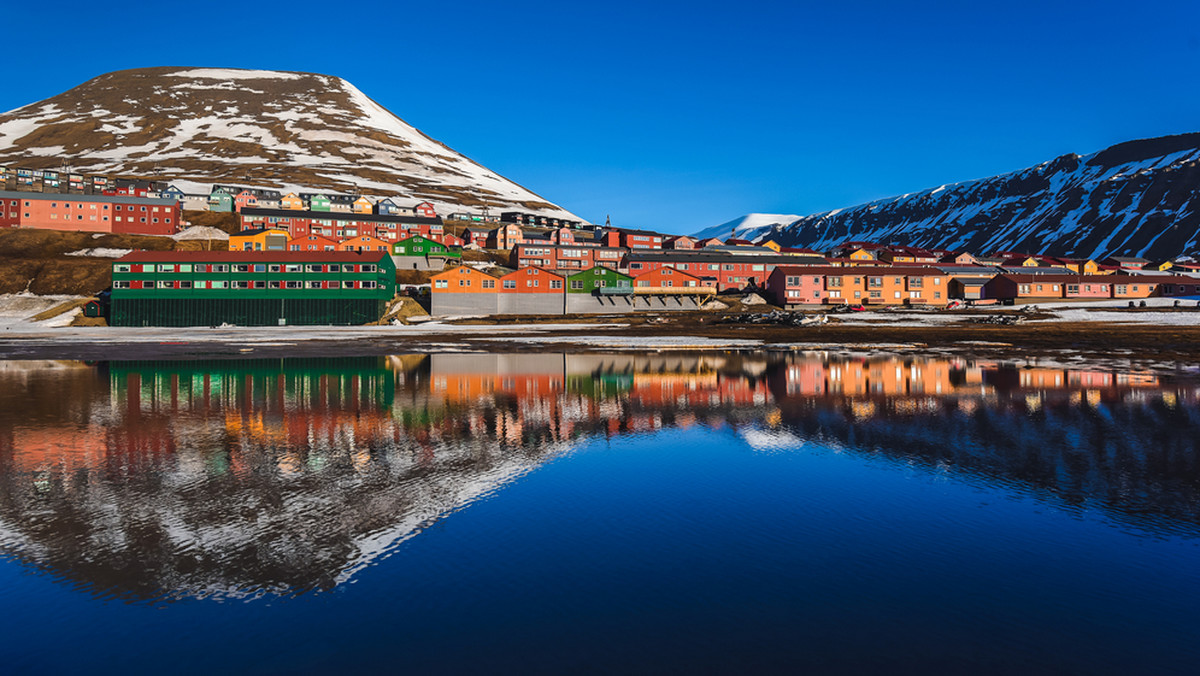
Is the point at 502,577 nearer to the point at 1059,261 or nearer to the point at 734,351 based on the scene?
the point at 734,351

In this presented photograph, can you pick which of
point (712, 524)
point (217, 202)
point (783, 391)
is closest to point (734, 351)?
point (783, 391)

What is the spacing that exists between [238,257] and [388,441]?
70743 mm

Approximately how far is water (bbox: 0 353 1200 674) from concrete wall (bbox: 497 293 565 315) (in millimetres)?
64721

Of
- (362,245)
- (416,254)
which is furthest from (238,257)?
(416,254)

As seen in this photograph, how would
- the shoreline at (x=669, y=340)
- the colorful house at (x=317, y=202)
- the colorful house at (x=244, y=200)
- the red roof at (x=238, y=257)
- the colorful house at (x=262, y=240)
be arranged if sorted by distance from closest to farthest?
1. the shoreline at (x=669, y=340)
2. the red roof at (x=238, y=257)
3. the colorful house at (x=262, y=240)
4. the colorful house at (x=244, y=200)
5. the colorful house at (x=317, y=202)

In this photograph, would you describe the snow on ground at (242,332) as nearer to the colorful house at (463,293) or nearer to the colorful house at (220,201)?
the colorful house at (463,293)

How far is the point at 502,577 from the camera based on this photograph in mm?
8312

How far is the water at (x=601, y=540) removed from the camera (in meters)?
6.64

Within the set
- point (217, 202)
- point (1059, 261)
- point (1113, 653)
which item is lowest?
point (1113, 653)

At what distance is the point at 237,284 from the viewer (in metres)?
75.5

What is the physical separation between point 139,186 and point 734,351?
148 m

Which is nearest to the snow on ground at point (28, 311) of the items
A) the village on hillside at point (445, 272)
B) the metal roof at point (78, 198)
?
the village on hillside at point (445, 272)

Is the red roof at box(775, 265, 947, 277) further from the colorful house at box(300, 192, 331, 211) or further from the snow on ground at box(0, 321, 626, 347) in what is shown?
the colorful house at box(300, 192, 331, 211)

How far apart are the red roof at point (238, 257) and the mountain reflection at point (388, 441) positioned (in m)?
44.9
